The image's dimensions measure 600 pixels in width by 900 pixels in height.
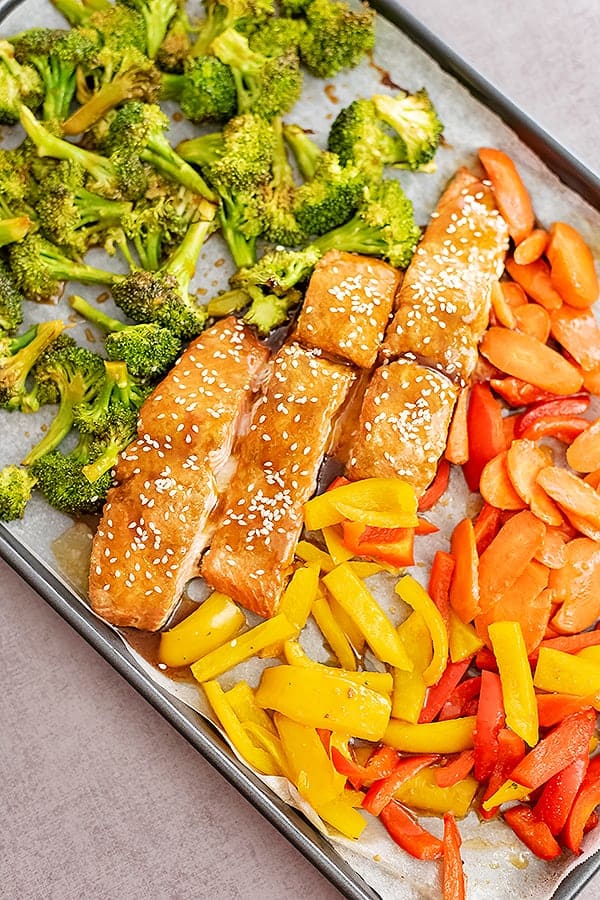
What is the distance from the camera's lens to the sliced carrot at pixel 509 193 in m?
A: 3.91

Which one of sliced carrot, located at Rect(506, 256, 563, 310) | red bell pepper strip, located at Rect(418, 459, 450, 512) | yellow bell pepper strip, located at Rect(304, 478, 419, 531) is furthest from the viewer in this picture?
sliced carrot, located at Rect(506, 256, 563, 310)

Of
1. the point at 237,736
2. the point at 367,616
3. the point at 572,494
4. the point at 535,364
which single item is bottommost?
the point at 237,736

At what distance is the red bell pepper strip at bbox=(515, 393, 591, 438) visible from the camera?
386cm

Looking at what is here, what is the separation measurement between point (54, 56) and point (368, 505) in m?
2.28

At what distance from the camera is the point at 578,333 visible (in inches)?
153

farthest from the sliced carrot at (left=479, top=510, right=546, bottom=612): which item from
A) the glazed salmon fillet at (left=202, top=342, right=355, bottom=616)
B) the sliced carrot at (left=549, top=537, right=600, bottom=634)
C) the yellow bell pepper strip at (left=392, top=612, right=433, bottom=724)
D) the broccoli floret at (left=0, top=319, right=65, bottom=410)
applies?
the broccoli floret at (left=0, top=319, right=65, bottom=410)

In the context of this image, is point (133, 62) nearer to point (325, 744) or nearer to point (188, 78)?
point (188, 78)

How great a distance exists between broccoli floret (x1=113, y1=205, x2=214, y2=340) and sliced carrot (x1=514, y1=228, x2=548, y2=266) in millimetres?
1308

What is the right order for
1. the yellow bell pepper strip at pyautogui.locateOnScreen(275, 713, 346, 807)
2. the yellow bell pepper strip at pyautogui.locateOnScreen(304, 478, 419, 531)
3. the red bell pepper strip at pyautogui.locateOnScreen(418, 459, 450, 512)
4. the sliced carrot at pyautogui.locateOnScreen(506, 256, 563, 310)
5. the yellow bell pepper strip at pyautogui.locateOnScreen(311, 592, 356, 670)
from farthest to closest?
the sliced carrot at pyautogui.locateOnScreen(506, 256, 563, 310) → the red bell pepper strip at pyautogui.locateOnScreen(418, 459, 450, 512) → the yellow bell pepper strip at pyautogui.locateOnScreen(311, 592, 356, 670) → the yellow bell pepper strip at pyautogui.locateOnScreen(304, 478, 419, 531) → the yellow bell pepper strip at pyautogui.locateOnScreen(275, 713, 346, 807)

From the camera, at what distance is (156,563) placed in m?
3.65

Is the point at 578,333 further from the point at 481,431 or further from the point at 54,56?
the point at 54,56

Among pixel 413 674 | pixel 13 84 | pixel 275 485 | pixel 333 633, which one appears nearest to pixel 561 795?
pixel 413 674

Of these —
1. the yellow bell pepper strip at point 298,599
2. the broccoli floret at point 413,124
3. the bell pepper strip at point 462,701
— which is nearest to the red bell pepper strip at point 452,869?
the bell pepper strip at point 462,701

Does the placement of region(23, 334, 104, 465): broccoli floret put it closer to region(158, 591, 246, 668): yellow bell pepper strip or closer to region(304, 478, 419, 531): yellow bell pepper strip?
region(158, 591, 246, 668): yellow bell pepper strip
